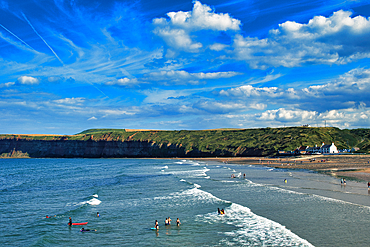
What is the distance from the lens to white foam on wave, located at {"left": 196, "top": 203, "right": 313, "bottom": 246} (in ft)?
64.7

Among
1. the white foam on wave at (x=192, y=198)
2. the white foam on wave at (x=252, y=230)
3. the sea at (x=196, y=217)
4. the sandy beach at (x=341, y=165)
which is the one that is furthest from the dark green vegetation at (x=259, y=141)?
the white foam on wave at (x=252, y=230)

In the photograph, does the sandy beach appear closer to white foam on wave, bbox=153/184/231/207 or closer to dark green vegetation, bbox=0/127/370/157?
white foam on wave, bbox=153/184/231/207

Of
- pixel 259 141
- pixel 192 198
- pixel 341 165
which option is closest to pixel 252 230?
pixel 192 198

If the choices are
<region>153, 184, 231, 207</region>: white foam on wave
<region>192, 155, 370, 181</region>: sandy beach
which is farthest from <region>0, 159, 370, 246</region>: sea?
<region>192, 155, 370, 181</region>: sandy beach

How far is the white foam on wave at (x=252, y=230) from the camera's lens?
19.7 metres

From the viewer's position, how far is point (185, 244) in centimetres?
1991

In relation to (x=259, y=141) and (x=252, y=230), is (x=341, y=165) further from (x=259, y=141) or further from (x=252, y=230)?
(x=259, y=141)

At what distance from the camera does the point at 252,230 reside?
2273 centimetres

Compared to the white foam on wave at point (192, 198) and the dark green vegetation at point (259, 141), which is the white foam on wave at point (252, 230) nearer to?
the white foam on wave at point (192, 198)

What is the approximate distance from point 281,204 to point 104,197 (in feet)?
78.3

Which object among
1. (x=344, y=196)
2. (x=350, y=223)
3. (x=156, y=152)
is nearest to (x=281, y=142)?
(x=156, y=152)

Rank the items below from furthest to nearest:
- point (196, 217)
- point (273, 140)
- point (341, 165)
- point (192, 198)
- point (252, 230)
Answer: point (273, 140) < point (341, 165) < point (192, 198) < point (196, 217) < point (252, 230)

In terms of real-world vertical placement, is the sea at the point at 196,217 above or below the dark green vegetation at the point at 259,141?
below

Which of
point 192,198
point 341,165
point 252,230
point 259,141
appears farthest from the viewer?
point 259,141
